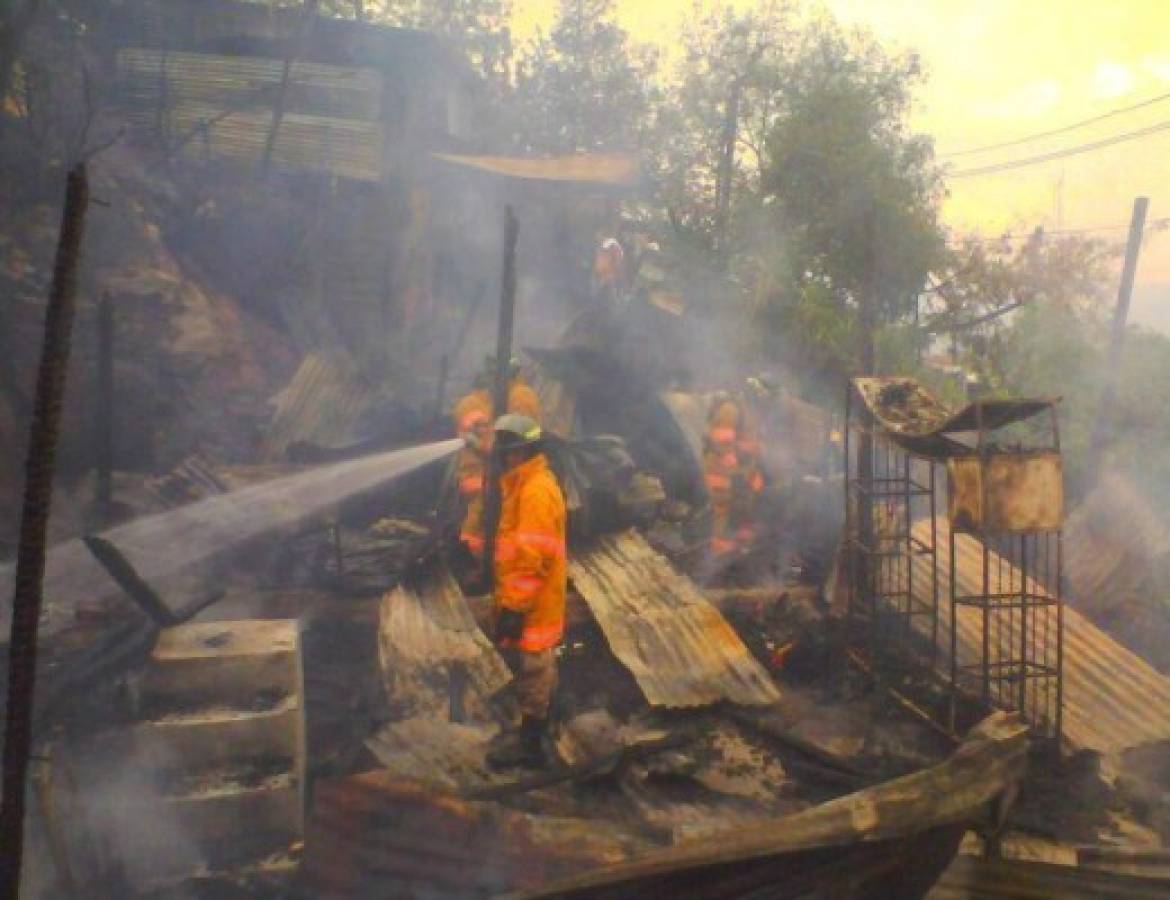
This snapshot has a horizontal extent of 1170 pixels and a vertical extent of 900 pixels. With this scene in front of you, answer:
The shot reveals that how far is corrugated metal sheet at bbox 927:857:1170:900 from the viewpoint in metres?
3.90

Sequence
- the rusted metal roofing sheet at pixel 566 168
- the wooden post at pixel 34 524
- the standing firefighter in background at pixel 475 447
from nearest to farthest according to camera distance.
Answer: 1. the wooden post at pixel 34 524
2. the standing firefighter in background at pixel 475 447
3. the rusted metal roofing sheet at pixel 566 168

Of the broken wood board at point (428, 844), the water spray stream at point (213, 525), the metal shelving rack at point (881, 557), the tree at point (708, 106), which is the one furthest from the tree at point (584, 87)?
the broken wood board at point (428, 844)

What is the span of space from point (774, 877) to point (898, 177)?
67.6 feet

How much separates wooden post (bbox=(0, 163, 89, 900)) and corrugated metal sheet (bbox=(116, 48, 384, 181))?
15739mm

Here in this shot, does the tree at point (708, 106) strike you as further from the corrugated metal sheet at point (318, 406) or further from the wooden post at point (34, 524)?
the wooden post at point (34, 524)

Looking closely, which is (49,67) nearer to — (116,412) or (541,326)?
(116,412)

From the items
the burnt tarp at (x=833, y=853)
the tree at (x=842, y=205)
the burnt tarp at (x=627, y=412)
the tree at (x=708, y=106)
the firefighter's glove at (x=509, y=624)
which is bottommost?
the burnt tarp at (x=833, y=853)

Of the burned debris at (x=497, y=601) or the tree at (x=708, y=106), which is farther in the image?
the tree at (x=708, y=106)

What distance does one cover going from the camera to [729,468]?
1130 cm

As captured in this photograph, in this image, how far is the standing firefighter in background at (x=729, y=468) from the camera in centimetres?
1128

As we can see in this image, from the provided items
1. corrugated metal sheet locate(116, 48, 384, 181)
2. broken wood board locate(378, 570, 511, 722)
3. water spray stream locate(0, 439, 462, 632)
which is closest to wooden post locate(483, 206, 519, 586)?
broken wood board locate(378, 570, 511, 722)

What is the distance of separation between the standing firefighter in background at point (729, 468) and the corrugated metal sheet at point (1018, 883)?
23.2 ft

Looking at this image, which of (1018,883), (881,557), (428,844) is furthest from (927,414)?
(428,844)

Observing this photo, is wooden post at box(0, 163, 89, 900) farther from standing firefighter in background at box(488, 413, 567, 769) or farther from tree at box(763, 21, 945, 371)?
tree at box(763, 21, 945, 371)
